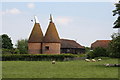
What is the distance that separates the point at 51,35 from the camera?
62000 mm

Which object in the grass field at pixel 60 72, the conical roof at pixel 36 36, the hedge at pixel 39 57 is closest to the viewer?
the grass field at pixel 60 72

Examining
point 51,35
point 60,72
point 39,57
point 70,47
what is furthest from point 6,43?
point 60,72

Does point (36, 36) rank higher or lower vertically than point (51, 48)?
higher

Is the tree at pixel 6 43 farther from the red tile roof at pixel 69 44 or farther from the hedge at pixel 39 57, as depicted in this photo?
the hedge at pixel 39 57

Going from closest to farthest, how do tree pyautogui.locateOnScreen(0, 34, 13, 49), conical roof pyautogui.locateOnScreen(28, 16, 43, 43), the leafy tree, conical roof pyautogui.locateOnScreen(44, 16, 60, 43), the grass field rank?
the grass field → the leafy tree → conical roof pyautogui.locateOnScreen(44, 16, 60, 43) → conical roof pyautogui.locateOnScreen(28, 16, 43, 43) → tree pyautogui.locateOnScreen(0, 34, 13, 49)

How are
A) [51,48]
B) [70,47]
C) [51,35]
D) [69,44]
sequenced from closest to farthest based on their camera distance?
[51,48] → [51,35] → [70,47] → [69,44]

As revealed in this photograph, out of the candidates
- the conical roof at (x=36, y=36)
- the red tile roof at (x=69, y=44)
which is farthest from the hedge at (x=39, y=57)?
the red tile roof at (x=69, y=44)

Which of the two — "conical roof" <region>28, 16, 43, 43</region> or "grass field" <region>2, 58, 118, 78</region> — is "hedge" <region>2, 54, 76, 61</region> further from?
"grass field" <region>2, 58, 118, 78</region>

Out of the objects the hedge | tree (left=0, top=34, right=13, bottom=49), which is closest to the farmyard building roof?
the hedge

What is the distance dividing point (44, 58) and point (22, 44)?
46.8 meters

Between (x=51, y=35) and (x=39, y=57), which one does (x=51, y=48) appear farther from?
(x=39, y=57)

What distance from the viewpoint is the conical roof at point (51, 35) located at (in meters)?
62.0

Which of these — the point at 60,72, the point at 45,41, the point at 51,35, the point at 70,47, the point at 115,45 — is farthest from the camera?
the point at 70,47

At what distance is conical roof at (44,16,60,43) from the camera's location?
6200 cm
